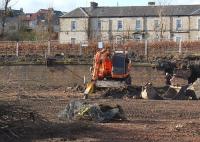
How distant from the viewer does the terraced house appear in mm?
73062

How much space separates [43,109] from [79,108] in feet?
12.4

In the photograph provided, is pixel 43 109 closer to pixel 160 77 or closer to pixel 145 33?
pixel 160 77

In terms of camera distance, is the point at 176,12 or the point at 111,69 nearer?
the point at 111,69

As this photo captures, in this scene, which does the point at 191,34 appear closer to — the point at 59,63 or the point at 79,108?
the point at 59,63

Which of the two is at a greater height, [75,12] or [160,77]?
[75,12]

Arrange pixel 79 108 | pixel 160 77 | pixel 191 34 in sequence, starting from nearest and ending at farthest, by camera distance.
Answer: pixel 79 108, pixel 160 77, pixel 191 34

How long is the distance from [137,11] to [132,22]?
1549 millimetres

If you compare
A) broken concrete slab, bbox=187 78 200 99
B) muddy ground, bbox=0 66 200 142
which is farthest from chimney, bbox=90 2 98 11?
broken concrete slab, bbox=187 78 200 99

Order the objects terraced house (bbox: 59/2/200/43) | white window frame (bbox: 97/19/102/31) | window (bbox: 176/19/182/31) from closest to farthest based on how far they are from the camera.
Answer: terraced house (bbox: 59/2/200/43) < window (bbox: 176/19/182/31) < white window frame (bbox: 97/19/102/31)

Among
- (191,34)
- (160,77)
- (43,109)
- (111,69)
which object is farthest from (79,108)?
(191,34)

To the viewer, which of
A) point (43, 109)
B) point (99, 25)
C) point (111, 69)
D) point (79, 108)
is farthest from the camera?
point (99, 25)

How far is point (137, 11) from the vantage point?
250 feet

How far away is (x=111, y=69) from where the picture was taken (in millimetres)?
25953

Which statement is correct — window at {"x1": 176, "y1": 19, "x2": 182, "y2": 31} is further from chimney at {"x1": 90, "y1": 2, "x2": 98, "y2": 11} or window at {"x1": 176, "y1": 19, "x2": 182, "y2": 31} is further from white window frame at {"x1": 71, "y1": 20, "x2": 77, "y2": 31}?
white window frame at {"x1": 71, "y1": 20, "x2": 77, "y2": 31}
